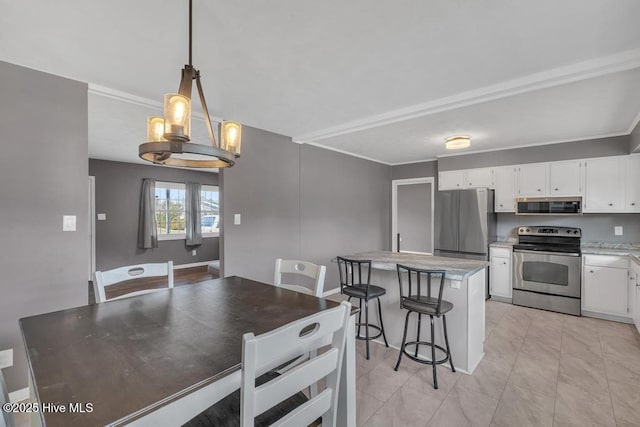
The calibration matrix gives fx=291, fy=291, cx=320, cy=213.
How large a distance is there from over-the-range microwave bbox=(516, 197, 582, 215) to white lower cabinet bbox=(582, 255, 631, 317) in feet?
2.26

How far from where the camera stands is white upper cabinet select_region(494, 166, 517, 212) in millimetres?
4477

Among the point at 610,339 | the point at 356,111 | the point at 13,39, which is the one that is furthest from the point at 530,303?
the point at 13,39

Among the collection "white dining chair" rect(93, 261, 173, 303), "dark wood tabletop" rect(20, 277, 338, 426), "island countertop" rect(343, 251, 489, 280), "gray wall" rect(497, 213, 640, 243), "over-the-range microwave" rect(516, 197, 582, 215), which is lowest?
"dark wood tabletop" rect(20, 277, 338, 426)

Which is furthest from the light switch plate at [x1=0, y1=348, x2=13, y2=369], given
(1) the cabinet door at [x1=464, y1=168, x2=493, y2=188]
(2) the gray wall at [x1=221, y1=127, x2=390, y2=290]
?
(1) the cabinet door at [x1=464, y1=168, x2=493, y2=188]

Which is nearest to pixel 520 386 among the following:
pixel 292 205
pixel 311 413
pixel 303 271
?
pixel 303 271

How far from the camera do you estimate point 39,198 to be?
2.18 m

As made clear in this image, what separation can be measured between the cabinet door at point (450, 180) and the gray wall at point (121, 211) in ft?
18.6

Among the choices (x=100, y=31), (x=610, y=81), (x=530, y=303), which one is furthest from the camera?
(x=530, y=303)

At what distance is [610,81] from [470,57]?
126 centimetres

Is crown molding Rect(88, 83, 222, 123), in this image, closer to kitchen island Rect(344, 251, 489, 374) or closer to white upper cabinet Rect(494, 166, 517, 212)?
kitchen island Rect(344, 251, 489, 374)

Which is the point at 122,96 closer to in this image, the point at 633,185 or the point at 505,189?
the point at 505,189

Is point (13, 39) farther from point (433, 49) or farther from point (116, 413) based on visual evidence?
point (433, 49)

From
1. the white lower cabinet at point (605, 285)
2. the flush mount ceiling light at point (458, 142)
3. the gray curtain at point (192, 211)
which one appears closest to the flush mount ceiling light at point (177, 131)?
the flush mount ceiling light at point (458, 142)

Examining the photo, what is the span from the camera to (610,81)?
228 cm
